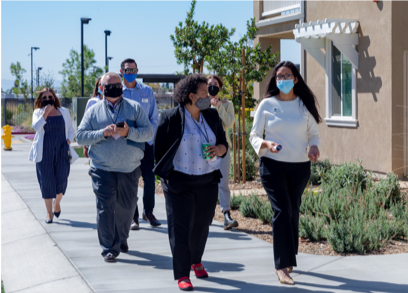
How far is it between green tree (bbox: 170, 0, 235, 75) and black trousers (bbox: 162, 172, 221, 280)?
1007 cm

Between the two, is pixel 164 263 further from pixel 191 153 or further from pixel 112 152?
pixel 191 153

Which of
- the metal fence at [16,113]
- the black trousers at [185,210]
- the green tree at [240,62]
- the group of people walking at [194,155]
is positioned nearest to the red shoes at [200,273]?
the group of people walking at [194,155]

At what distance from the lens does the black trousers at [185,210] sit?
5105 mm

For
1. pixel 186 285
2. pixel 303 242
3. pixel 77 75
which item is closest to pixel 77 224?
pixel 303 242

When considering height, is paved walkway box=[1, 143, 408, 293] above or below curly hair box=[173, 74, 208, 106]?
below

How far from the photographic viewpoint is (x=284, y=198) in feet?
17.2

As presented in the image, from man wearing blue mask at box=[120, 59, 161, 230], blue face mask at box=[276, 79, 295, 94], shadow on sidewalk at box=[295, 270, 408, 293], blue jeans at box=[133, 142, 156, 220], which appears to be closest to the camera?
shadow on sidewalk at box=[295, 270, 408, 293]

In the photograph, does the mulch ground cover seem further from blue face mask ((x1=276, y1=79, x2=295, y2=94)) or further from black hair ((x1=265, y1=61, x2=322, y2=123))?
blue face mask ((x1=276, y1=79, x2=295, y2=94))

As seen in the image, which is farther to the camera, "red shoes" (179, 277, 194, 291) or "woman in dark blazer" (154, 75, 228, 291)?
"woman in dark blazer" (154, 75, 228, 291)

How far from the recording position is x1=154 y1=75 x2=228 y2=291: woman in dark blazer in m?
5.12

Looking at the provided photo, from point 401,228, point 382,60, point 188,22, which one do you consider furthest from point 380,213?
point 188,22

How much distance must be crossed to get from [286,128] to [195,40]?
10317 millimetres

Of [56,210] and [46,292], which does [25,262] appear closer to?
[46,292]

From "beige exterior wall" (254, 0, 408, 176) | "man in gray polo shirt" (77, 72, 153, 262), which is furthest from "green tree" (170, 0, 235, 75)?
"man in gray polo shirt" (77, 72, 153, 262)
